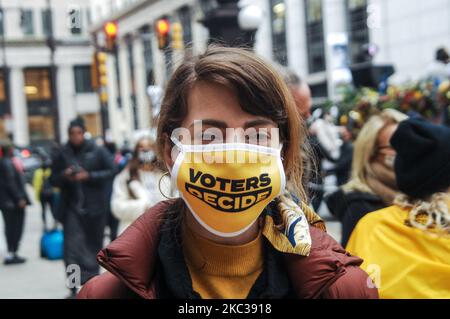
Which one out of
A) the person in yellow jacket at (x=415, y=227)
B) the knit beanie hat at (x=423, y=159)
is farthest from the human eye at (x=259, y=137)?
the knit beanie hat at (x=423, y=159)

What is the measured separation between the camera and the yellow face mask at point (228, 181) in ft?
5.84

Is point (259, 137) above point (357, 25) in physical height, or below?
below

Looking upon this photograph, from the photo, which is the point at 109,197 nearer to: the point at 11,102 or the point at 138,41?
the point at 138,41

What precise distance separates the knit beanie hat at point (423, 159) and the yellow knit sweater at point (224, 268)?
1.27m

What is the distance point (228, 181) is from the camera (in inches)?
70.5

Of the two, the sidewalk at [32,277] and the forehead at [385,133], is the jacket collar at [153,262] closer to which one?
the forehead at [385,133]

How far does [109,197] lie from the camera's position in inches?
354

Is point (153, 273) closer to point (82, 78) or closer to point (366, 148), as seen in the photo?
point (366, 148)

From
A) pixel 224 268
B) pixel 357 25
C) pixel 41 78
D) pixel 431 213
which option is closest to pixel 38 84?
pixel 41 78

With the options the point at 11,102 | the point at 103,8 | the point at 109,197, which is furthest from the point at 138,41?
the point at 109,197

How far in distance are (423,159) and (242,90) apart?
1.42 metres

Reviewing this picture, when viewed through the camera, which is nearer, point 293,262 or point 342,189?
point 293,262

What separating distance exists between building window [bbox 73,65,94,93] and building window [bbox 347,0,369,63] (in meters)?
40.9

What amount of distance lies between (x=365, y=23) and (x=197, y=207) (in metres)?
28.3
